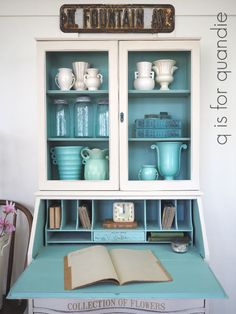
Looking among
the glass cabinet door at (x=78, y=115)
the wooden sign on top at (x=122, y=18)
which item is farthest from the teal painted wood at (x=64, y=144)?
the wooden sign on top at (x=122, y=18)

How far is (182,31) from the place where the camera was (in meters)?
2.03

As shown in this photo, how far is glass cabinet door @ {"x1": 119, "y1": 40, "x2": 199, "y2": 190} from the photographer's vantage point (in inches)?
68.3

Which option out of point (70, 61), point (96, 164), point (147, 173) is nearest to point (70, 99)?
point (70, 61)

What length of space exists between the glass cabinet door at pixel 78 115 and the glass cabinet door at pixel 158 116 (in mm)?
70

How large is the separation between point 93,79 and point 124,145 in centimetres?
42

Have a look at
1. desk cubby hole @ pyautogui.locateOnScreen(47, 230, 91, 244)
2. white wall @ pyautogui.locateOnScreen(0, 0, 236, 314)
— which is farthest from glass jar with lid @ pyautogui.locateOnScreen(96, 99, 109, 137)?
desk cubby hole @ pyautogui.locateOnScreen(47, 230, 91, 244)

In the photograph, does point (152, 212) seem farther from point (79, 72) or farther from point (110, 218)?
point (79, 72)

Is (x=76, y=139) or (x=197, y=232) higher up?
(x=76, y=139)

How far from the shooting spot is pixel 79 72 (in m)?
1.83

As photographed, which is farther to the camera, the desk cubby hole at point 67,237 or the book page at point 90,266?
the desk cubby hole at point 67,237

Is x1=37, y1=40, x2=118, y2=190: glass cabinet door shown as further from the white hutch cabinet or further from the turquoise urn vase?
the turquoise urn vase

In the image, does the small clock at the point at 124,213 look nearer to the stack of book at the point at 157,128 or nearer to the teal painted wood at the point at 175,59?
the stack of book at the point at 157,128

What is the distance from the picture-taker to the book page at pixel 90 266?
4.41 feet

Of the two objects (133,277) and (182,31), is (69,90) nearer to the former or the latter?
(182,31)
